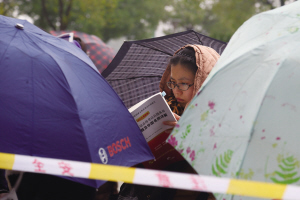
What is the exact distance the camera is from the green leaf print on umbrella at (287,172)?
1747 millimetres

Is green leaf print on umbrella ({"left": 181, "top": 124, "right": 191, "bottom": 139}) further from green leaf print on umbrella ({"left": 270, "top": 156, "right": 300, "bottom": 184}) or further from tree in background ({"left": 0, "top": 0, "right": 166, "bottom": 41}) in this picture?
tree in background ({"left": 0, "top": 0, "right": 166, "bottom": 41})

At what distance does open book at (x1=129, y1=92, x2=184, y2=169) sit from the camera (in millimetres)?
2711

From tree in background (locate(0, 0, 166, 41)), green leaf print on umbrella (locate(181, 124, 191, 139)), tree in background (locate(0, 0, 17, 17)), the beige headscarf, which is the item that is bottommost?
tree in background (locate(0, 0, 166, 41))

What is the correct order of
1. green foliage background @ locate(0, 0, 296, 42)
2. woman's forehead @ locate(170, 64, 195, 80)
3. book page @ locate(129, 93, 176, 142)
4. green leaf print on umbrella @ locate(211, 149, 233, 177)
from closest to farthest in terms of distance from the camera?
green leaf print on umbrella @ locate(211, 149, 233, 177), book page @ locate(129, 93, 176, 142), woman's forehead @ locate(170, 64, 195, 80), green foliage background @ locate(0, 0, 296, 42)

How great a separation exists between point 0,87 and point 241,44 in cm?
134

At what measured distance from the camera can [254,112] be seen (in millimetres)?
1840

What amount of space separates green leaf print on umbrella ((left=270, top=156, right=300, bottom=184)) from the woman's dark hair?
1.31m

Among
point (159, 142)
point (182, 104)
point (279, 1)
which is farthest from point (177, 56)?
point (279, 1)

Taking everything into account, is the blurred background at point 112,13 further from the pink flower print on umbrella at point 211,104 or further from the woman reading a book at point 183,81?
the pink flower print on umbrella at point 211,104

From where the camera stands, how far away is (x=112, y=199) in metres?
3.50

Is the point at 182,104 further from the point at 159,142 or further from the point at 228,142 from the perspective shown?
the point at 228,142

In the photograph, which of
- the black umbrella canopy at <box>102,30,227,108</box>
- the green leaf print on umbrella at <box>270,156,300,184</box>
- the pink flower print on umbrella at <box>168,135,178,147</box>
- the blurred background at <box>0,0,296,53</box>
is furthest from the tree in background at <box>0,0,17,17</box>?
the green leaf print on umbrella at <box>270,156,300,184</box>

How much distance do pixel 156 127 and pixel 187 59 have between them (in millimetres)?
577

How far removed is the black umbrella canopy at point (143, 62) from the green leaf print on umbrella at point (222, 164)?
2.08m
